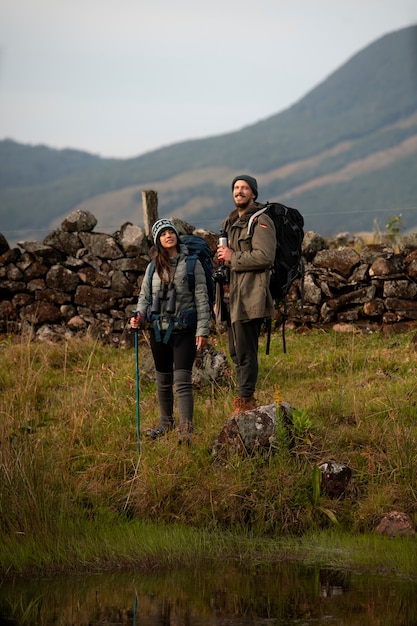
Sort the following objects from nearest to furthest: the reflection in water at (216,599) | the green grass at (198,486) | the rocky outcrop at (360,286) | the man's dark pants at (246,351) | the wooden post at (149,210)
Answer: the reflection in water at (216,599) → the green grass at (198,486) → the man's dark pants at (246,351) → the rocky outcrop at (360,286) → the wooden post at (149,210)

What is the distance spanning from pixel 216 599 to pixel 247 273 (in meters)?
3.09

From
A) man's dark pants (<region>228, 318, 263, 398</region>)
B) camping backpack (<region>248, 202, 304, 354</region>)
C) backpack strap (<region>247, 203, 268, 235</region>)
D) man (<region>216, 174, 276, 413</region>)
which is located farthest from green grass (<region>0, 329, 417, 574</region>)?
backpack strap (<region>247, 203, 268, 235</region>)

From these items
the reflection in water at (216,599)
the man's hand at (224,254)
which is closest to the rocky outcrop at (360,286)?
the man's hand at (224,254)

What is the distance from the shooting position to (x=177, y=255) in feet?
26.5

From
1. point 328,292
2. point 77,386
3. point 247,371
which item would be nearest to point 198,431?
point 247,371

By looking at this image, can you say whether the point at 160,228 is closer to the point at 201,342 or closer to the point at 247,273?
the point at 247,273

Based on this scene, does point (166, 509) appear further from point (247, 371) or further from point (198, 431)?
point (247, 371)

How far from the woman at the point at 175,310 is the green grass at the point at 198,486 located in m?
0.45

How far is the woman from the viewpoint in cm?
792

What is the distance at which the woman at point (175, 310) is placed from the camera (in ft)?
26.0

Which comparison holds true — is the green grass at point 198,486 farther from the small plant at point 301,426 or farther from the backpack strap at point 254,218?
the backpack strap at point 254,218

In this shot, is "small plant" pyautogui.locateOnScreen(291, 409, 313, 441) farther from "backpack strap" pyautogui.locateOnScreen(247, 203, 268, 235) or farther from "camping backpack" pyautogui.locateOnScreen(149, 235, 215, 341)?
"backpack strap" pyautogui.locateOnScreen(247, 203, 268, 235)

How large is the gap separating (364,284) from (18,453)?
705cm

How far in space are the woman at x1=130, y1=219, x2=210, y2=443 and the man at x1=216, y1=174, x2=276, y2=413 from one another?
1.15 ft
